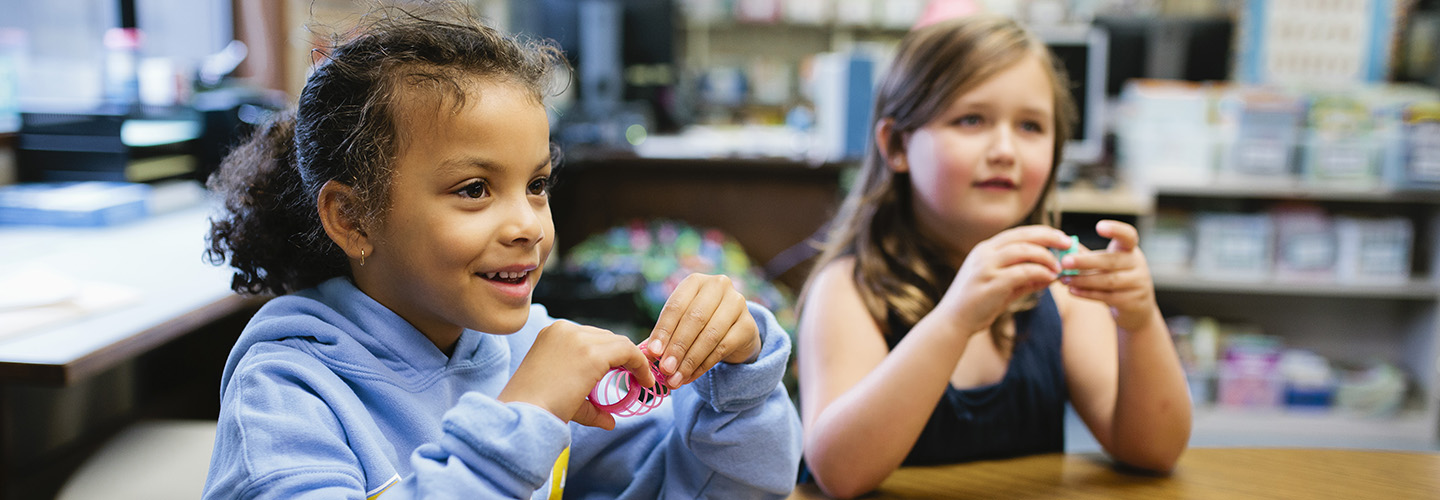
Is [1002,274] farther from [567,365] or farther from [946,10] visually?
[946,10]

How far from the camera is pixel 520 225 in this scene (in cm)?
71

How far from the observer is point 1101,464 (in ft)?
3.25

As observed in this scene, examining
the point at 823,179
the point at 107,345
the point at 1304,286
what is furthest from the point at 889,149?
the point at 1304,286

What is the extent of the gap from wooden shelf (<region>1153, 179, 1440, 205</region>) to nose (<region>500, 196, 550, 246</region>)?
2.86m

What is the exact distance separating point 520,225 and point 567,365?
11cm

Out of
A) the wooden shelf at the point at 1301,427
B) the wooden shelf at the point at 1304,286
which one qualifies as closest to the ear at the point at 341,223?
the wooden shelf at the point at 1304,286

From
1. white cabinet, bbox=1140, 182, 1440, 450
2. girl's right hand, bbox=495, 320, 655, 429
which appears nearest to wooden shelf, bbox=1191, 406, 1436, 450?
white cabinet, bbox=1140, 182, 1440, 450

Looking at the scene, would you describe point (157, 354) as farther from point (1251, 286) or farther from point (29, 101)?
point (1251, 286)

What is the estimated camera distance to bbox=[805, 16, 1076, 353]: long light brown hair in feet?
3.80

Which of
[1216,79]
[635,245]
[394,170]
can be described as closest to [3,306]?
[394,170]

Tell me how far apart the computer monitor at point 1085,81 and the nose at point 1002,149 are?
98.8 inches

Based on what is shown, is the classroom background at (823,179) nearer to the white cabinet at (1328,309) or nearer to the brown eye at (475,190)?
the white cabinet at (1328,309)

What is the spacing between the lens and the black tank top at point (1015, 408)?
3.67ft

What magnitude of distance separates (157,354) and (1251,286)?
3.32 m
